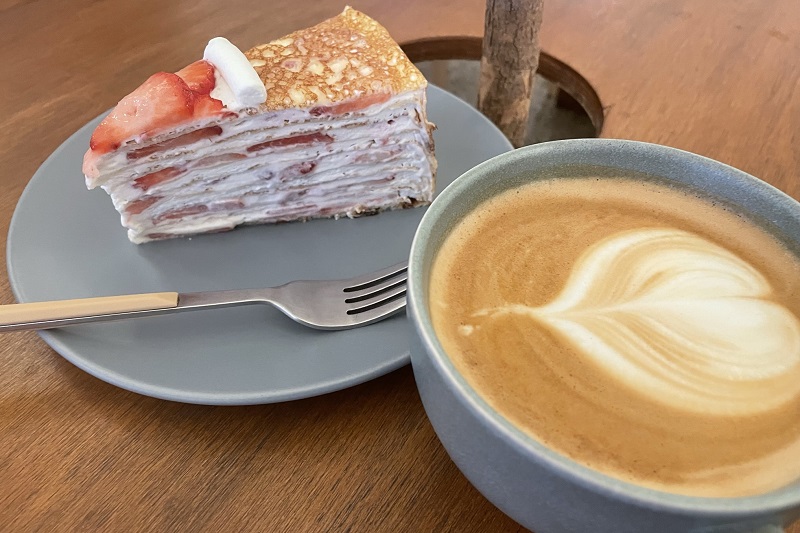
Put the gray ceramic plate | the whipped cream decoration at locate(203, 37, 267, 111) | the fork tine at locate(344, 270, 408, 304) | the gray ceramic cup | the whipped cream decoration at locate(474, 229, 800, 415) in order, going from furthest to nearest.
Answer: the whipped cream decoration at locate(203, 37, 267, 111) → the fork tine at locate(344, 270, 408, 304) → the gray ceramic plate → the whipped cream decoration at locate(474, 229, 800, 415) → the gray ceramic cup

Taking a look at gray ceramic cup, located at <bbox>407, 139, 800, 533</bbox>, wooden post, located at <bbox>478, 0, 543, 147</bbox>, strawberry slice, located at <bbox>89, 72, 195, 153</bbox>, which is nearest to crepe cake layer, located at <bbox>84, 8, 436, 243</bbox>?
strawberry slice, located at <bbox>89, 72, 195, 153</bbox>

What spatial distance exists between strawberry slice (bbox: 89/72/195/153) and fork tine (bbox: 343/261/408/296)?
1.33 feet

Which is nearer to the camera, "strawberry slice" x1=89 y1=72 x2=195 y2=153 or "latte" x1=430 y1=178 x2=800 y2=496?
"latte" x1=430 y1=178 x2=800 y2=496

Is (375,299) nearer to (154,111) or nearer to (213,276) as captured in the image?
(213,276)

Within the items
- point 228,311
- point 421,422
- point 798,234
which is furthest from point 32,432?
point 798,234

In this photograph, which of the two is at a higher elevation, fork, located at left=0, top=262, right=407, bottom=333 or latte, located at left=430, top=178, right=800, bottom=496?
latte, located at left=430, top=178, right=800, bottom=496

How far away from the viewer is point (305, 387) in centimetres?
70

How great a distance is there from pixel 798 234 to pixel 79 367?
2.76 feet

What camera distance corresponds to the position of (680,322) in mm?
593

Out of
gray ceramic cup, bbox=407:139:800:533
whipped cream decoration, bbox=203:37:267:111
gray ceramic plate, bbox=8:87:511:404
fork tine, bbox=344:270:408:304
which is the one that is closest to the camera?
gray ceramic cup, bbox=407:139:800:533

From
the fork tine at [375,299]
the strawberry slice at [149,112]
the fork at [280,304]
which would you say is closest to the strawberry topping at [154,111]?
the strawberry slice at [149,112]

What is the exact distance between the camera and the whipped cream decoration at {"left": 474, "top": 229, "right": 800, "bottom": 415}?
0.54 m

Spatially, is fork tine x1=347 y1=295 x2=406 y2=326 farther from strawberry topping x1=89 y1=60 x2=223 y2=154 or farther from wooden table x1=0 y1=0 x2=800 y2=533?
strawberry topping x1=89 y1=60 x2=223 y2=154

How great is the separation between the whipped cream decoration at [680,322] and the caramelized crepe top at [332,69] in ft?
1.73
